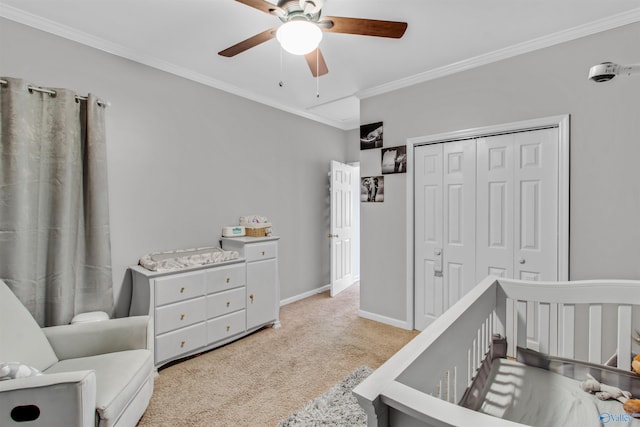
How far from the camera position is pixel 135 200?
8.64 feet

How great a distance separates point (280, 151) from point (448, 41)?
2.19m

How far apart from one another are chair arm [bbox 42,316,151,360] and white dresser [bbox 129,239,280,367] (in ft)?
1.13

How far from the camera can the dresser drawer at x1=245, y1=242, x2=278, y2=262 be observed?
3.06 meters

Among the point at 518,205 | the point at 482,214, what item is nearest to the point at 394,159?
the point at 482,214

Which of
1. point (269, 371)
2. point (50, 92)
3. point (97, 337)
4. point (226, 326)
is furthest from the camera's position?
point (226, 326)

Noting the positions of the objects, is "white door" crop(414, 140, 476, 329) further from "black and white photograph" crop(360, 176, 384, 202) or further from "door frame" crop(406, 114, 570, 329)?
"black and white photograph" crop(360, 176, 384, 202)

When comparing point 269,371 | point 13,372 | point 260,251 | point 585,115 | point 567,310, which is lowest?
point 269,371

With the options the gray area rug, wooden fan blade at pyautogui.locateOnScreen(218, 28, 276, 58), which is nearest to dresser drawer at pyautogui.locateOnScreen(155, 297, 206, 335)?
the gray area rug

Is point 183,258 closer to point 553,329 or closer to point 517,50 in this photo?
point 553,329

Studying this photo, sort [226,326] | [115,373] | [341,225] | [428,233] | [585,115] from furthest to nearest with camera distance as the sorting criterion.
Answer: [341,225], [428,233], [226,326], [585,115], [115,373]

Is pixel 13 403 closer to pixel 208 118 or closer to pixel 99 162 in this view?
pixel 99 162

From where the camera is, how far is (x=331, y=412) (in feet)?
6.18

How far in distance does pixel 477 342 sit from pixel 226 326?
2.13 meters

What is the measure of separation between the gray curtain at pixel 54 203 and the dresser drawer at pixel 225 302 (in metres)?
0.75
